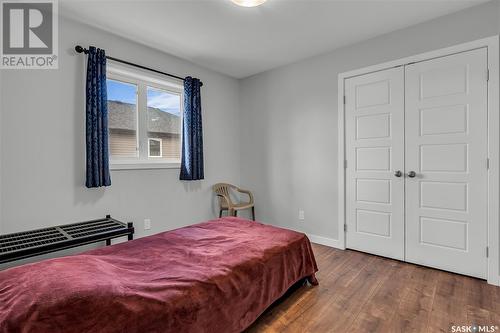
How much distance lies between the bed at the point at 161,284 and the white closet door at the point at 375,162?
1.19 m

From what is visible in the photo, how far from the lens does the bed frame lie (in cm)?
182

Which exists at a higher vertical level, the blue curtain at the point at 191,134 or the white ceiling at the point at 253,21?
the white ceiling at the point at 253,21

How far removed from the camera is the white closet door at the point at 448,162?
2350mm

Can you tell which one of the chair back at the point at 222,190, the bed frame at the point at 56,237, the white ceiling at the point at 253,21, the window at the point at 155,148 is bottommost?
the bed frame at the point at 56,237

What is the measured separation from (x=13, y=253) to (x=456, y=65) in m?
4.06

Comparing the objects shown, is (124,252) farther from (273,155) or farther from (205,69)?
(205,69)

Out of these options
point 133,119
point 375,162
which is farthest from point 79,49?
point 375,162

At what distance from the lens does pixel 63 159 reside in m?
2.49

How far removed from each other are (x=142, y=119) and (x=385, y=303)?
10.5 ft

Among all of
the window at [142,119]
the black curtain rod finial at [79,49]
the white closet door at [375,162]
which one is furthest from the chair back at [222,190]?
the black curtain rod finial at [79,49]

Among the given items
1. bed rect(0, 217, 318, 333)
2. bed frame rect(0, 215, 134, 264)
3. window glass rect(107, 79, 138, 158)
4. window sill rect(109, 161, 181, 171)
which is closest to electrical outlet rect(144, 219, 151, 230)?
bed frame rect(0, 215, 134, 264)

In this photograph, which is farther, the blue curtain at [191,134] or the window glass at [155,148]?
the blue curtain at [191,134]

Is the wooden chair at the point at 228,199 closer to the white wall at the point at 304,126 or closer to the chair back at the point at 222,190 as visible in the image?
the chair back at the point at 222,190

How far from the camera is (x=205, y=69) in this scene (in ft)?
12.6
